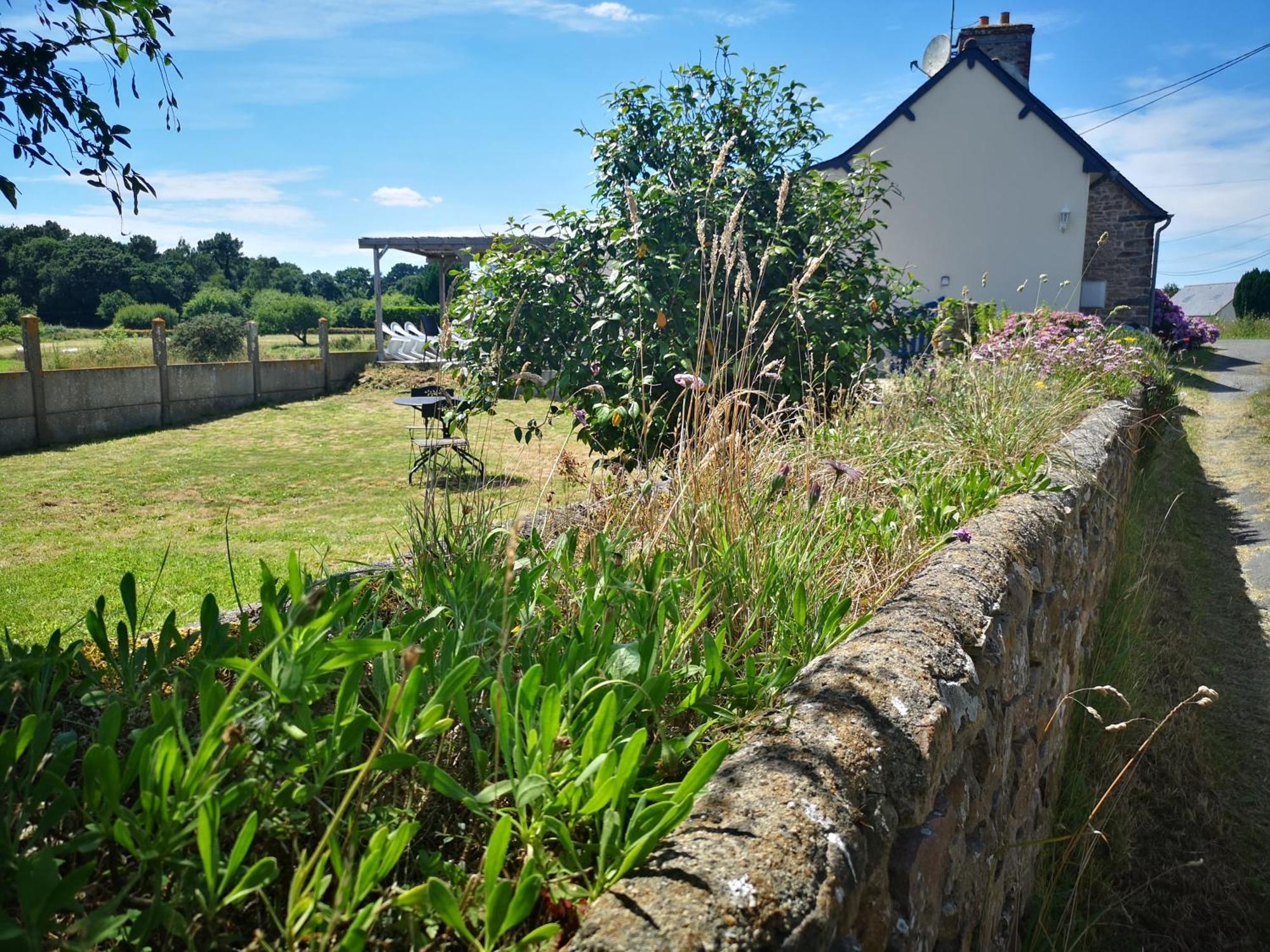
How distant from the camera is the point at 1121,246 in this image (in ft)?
53.8

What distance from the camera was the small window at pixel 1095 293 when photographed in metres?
16.4

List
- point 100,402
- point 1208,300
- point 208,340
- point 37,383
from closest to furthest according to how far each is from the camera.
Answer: point 37,383 < point 100,402 < point 208,340 < point 1208,300

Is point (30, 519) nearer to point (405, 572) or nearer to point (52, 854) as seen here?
point (405, 572)

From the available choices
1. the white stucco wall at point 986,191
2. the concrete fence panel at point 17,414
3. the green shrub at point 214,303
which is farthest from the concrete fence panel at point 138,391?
the green shrub at point 214,303

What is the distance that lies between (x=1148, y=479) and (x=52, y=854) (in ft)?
27.5

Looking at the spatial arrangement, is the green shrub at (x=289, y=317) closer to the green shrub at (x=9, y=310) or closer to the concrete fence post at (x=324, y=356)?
the green shrub at (x=9, y=310)

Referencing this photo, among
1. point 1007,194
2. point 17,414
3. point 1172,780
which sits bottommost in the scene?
point 1172,780

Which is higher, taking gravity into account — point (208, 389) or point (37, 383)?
point (37, 383)

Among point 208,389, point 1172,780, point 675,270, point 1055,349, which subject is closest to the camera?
point 1172,780

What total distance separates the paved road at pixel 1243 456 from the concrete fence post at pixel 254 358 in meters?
14.1

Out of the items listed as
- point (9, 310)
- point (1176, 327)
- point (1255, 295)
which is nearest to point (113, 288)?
point (9, 310)

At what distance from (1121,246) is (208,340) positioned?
16.4 metres

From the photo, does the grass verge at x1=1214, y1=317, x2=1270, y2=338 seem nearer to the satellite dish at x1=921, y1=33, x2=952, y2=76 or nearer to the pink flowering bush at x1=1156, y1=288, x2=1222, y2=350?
the pink flowering bush at x1=1156, y1=288, x2=1222, y2=350

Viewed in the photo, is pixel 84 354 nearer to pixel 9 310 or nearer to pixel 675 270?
pixel 9 310
